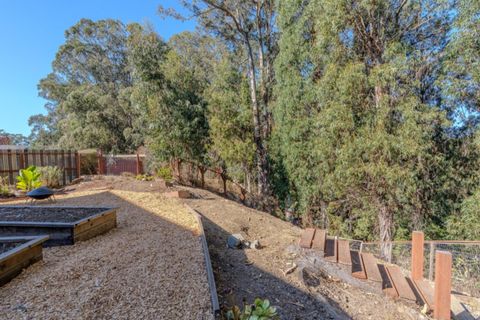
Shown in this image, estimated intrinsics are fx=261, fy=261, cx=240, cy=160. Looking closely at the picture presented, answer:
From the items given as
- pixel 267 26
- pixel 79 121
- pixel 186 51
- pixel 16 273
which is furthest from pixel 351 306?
pixel 79 121

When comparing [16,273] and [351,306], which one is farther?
[351,306]

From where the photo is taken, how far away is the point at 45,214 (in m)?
4.27

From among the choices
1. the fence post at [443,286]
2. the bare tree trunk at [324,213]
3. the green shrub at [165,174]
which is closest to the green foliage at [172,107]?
the green shrub at [165,174]

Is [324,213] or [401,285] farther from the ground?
[401,285]

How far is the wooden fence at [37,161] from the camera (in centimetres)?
899

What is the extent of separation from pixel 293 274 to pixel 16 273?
3084 mm

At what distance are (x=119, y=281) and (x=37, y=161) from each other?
9.86 meters

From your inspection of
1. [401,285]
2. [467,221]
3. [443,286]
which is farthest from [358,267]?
[467,221]

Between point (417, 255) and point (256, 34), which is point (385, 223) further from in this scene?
point (256, 34)

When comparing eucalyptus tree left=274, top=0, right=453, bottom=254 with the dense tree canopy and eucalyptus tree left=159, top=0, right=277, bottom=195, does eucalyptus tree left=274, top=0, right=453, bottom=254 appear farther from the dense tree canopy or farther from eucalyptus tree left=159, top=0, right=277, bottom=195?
eucalyptus tree left=159, top=0, right=277, bottom=195

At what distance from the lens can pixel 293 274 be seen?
344 centimetres

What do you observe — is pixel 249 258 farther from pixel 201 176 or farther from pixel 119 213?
pixel 201 176

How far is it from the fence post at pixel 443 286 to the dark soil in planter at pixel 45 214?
480cm

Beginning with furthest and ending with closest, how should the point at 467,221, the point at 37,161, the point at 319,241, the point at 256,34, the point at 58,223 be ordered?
the point at 256,34
the point at 37,161
the point at 467,221
the point at 319,241
the point at 58,223
